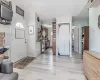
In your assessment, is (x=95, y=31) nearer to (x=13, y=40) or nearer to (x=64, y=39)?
(x=64, y=39)

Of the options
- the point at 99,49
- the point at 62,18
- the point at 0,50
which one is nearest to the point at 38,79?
the point at 0,50

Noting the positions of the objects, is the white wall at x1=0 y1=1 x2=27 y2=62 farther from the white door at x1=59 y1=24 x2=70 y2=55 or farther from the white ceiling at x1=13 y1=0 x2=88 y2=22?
the white door at x1=59 y1=24 x2=70 y2=55

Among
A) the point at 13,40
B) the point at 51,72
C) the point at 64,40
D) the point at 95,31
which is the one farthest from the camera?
the point at 64,40

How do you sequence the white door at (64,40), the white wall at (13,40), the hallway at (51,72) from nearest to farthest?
the hallway at (51,72), the white wall at (13,40), the white door at (64,40)

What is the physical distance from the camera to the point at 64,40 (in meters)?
6.91

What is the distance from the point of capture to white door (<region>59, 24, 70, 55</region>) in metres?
6.88

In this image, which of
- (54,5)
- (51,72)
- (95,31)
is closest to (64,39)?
(54,5)

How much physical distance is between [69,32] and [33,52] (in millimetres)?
2790

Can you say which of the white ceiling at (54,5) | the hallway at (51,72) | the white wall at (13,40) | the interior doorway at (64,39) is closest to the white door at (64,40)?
the interior doorway at (64,39)

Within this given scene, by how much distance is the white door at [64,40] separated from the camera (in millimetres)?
6875

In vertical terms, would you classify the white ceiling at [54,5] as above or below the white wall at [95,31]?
above

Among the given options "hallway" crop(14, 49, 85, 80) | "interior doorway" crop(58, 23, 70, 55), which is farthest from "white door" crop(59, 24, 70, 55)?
"hallway" crop(14, 49, 85, 80)

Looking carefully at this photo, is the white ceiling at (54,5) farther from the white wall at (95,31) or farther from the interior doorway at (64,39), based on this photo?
the interior doorway at (64,39)

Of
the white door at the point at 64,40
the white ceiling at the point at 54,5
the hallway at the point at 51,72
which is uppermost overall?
the white ceiling at the point at 54,5
